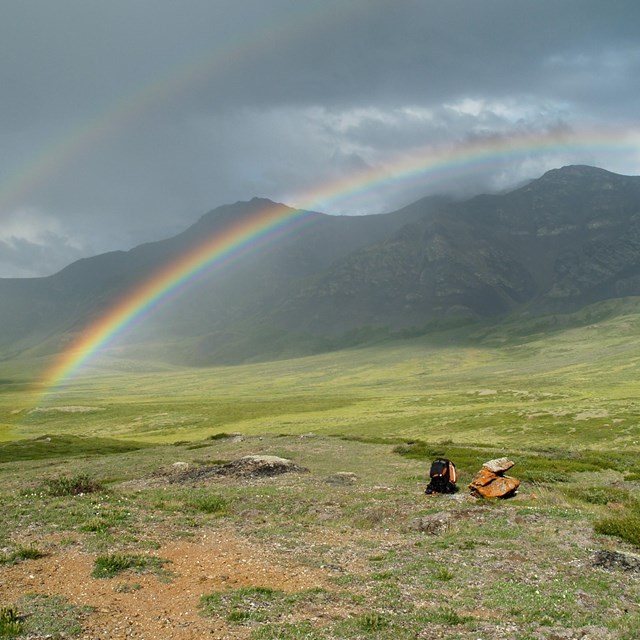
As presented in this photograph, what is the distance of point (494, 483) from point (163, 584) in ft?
76.3

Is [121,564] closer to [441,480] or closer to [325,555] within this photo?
[325,555]

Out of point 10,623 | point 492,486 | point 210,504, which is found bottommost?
point 492,486

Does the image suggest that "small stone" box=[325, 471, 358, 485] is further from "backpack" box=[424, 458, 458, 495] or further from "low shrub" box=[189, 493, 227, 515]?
"low shrub" box=[189, 493, 227, 515]

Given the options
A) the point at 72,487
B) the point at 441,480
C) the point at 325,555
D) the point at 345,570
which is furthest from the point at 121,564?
the point at 441,480

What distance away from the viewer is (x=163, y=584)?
1780cm

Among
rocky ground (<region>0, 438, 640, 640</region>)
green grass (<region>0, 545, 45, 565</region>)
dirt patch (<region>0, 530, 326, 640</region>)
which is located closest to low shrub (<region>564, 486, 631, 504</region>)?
rocky ground (<region>0, 438, 640, 640</region>)

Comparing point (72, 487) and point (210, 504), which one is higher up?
point (72, 487)

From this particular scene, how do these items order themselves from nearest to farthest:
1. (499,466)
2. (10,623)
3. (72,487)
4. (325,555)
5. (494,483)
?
(10,623) < (325,555) < (494,483) < (499,466) < (72,487)

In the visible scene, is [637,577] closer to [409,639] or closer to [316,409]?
[409,639]

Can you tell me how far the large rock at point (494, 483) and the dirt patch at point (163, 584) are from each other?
56.0 feet

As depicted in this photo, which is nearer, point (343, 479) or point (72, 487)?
point (72, 487)

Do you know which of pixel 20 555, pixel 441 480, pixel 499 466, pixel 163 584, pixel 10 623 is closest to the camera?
pixel 10 623

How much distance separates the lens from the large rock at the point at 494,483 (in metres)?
32.6

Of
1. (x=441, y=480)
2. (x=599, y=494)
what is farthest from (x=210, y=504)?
(x=599, y=494)
